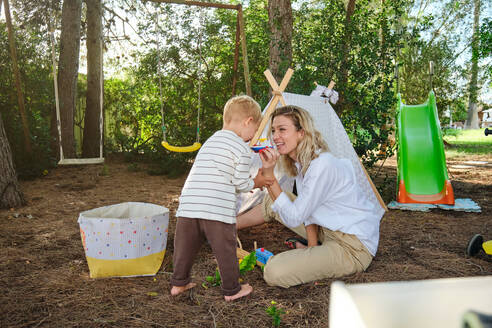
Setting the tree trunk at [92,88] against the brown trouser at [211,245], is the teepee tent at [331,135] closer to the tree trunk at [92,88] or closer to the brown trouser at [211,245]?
the brown trouser at [211,245]

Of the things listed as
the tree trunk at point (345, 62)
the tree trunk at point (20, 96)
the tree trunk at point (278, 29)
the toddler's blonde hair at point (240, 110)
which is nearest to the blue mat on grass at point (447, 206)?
the tree trunk at point (345, 62)

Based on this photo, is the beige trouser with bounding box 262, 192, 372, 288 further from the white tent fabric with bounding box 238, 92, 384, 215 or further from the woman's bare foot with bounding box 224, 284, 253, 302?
the white tent fabric with bounding box 238, 92, 384, 215

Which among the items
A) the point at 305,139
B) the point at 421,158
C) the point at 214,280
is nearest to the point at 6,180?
the point at 214,280

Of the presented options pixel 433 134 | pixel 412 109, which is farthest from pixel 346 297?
pixel 412 109

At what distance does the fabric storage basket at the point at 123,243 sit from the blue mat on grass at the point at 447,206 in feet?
9.96

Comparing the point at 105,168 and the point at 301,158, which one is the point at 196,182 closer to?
the point at 301,158

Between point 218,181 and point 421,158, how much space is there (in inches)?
153

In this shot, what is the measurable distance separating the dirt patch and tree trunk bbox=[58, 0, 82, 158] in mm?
2560

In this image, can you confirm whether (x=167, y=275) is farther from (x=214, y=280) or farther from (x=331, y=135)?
(x=331, y=135)

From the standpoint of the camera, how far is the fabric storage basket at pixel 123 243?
238cm

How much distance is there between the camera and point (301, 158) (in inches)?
99.7

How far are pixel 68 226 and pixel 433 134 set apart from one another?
4.78 meters

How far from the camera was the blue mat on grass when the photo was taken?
4258 mm

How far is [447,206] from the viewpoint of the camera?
170 inches
